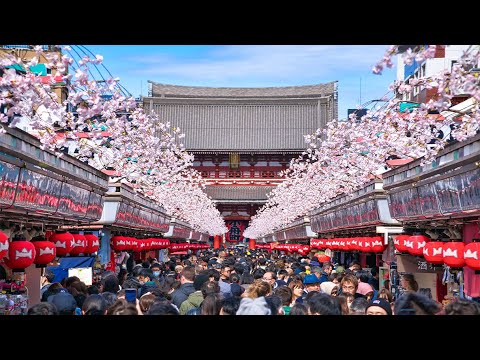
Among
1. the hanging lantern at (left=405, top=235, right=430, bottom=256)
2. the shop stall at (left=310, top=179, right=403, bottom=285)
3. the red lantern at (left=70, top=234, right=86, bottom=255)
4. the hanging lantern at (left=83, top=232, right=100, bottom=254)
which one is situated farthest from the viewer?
the shop stall at (left=310, top=179, right=403, bottom=285)

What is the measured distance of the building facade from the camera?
73188 millimetres

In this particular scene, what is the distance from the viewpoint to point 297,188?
131ft

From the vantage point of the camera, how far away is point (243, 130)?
74.7 metres

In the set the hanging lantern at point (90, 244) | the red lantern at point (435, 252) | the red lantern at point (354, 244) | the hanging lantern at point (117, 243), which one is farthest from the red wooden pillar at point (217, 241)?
the red lantern at point (435, 252)

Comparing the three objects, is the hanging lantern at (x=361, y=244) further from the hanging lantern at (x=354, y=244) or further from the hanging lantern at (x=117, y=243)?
the hanging lantern at (x=117, y=243)

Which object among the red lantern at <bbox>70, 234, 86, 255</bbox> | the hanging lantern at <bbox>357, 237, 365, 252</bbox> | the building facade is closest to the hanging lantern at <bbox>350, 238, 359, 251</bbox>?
the hanging lantern at <bbox>357, 237, 365, 252</bbox>

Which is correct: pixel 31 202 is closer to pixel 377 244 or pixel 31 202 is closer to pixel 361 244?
pixel 377 244

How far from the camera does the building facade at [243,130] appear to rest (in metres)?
73.2

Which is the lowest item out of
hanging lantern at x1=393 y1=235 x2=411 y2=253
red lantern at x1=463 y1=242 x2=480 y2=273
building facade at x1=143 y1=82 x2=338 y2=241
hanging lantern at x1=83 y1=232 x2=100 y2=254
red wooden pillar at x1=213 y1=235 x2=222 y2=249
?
red lantern at x1=463 y1=242 x2=480 y2=273

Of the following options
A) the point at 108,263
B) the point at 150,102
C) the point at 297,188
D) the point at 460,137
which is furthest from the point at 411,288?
the point at 150,102

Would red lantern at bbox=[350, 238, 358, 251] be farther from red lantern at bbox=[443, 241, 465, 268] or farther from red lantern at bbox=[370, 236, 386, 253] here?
red lantern at bbox=[443, 241, 465, 268]

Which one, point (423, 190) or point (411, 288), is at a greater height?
point (423, 190)
